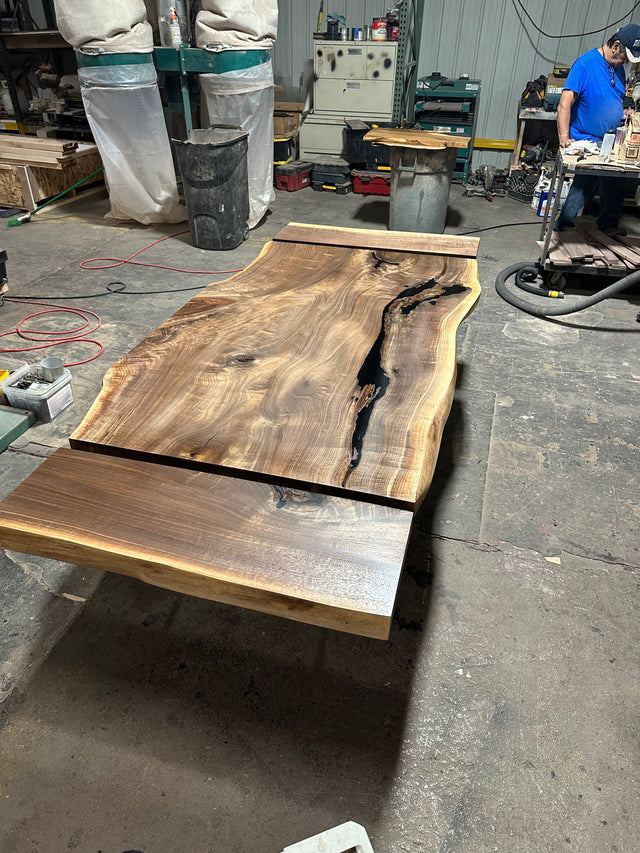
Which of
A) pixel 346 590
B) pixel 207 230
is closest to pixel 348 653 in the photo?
pixel 346 590

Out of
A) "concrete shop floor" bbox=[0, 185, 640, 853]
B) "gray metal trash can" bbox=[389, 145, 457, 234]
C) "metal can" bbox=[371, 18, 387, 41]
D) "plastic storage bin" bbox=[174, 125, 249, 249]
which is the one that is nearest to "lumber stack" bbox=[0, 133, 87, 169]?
"plastic storage bin" bbox=[174, 125, 249, 249]

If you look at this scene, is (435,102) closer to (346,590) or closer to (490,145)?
(490,145)

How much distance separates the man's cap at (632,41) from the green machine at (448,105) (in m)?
2.33

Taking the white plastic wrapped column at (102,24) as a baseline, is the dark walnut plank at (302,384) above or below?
below

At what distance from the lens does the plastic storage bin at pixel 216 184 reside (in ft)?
11.9

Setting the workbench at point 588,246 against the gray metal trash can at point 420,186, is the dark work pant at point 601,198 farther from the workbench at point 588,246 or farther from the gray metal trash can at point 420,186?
the gray metal trash can at point 420,186

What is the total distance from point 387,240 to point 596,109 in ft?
7.72

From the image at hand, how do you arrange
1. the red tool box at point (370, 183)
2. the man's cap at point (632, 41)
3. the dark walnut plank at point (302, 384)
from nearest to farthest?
the dark walnut plank at point (302, 384) → the man's cap at point (632, 41) → the red tool box at point (370, 183)

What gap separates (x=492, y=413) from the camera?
7.76 ft

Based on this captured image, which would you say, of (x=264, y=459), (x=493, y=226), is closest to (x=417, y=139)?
(x=493, y=226)

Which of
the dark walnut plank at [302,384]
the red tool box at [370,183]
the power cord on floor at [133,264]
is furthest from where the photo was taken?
the red tool box at [370,183]

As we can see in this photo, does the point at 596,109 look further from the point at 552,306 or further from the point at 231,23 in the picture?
the point at 231,23

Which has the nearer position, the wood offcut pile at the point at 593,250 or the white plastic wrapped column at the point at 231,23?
the wood offcut pile at the point at 593,250

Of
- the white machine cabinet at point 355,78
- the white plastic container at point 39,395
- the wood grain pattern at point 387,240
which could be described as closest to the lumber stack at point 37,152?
the white machine cabinet at point 355,78
